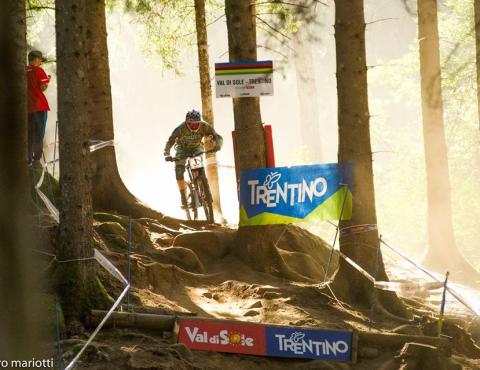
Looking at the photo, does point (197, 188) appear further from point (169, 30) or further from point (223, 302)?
point (169, 30)

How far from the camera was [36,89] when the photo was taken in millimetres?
10742

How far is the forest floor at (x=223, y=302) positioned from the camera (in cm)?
679

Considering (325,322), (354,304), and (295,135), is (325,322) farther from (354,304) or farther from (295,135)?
(295,135)

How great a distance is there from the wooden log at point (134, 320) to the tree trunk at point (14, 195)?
0.61 m

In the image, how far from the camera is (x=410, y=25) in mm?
76938

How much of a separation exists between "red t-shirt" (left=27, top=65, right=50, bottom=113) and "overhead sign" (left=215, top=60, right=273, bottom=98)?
96.8 inches

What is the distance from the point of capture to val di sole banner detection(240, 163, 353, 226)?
9742 mm

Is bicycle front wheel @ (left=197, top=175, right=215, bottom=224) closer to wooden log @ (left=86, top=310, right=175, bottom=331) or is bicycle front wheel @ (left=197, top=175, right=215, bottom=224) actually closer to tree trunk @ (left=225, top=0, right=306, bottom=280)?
tree trunk @ (left=225, top=0, right=306, bottom=280)

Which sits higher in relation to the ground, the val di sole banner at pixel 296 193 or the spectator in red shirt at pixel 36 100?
the spectator in red shirt at pixel 36 100

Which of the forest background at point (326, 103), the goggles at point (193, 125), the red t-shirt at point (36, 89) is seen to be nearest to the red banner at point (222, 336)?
the forest background at point (326, 103)

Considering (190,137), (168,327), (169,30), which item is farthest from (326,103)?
(168,327)

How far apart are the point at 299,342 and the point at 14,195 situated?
3.12 m

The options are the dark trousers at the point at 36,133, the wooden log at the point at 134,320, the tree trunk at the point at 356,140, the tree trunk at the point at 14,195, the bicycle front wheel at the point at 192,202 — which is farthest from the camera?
the bicycle front wheel at the point at 192,202

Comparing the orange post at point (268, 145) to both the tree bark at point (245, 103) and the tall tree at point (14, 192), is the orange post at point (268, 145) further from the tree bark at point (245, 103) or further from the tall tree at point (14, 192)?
the tall tree at point (14, 192)
